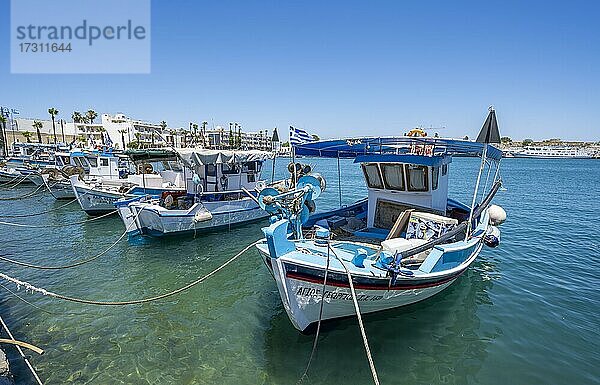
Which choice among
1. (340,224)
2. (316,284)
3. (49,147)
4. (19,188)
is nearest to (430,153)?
(340,224)

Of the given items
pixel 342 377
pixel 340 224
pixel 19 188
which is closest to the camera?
pixel 342 377

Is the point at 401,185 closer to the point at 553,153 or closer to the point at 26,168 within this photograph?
the point at 26,168

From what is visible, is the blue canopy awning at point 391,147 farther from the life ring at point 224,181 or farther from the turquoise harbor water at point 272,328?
the life ring at point 224,181

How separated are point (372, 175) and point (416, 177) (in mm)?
1346

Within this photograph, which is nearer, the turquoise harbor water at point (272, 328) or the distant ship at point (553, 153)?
the turquoise harbor water at point (272, 328)

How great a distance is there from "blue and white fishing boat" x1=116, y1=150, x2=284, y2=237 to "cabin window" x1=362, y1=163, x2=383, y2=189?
4734 millimetres

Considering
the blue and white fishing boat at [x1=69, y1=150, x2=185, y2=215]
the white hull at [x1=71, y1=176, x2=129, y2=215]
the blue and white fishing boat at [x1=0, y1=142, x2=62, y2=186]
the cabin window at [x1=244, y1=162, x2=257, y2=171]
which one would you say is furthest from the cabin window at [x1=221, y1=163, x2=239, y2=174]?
the blue and white fishing boat at [x1=0, y1=142, x2=62, y2=186]

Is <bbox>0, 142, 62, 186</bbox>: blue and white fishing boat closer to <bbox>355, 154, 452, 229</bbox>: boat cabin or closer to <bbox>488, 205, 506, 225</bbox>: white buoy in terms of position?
<bbox>355, 154, 452, 229</bbox>: boat cabin

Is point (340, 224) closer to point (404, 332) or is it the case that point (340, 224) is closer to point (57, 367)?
point (404, 332)

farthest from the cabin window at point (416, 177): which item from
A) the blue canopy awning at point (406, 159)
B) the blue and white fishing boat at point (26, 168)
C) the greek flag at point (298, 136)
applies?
the blue and white fishing boat at point (26, 168)

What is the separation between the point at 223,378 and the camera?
19.7 feet

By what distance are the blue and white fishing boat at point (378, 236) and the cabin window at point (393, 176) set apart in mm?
29

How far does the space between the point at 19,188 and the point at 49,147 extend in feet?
49.2

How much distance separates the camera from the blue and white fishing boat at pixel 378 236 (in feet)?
20.3
